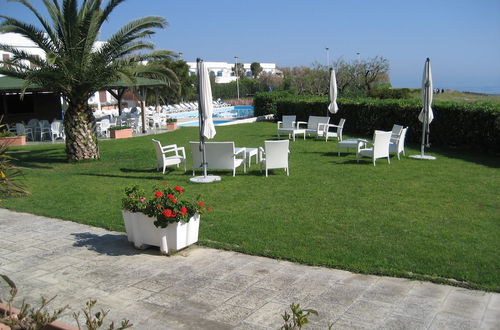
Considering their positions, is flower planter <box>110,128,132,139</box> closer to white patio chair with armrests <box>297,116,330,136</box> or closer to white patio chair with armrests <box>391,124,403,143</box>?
white patio chair with armrests <box>297,116,330,136</box>

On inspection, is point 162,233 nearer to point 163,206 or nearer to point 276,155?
point 163,206

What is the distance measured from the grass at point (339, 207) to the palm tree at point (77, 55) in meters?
1.40

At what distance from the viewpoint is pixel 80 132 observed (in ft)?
44.4

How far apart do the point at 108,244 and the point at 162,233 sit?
3.37 ft

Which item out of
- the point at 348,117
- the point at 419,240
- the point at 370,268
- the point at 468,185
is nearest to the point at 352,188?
the point at 468,185

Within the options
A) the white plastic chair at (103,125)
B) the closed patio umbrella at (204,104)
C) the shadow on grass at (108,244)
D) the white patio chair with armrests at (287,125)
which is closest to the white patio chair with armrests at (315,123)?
the white patio chair with armrests at (287,125)

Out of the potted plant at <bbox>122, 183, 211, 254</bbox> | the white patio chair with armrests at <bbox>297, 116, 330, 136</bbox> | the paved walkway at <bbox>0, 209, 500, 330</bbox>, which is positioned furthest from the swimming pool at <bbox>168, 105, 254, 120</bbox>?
→ the paved walkway at <bbox>0, 209, 500, 330</bbox>

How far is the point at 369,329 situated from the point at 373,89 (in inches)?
1196

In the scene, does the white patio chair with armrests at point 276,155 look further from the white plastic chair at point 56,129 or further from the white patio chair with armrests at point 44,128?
the white patio chair with armrests at point 44,128

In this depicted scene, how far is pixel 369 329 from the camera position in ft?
12.9

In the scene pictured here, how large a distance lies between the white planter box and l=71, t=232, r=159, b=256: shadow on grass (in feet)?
0.44

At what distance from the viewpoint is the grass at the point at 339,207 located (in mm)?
5590

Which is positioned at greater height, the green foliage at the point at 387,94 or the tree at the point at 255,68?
the tree at the point at 255,68

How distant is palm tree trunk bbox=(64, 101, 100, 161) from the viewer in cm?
1334
